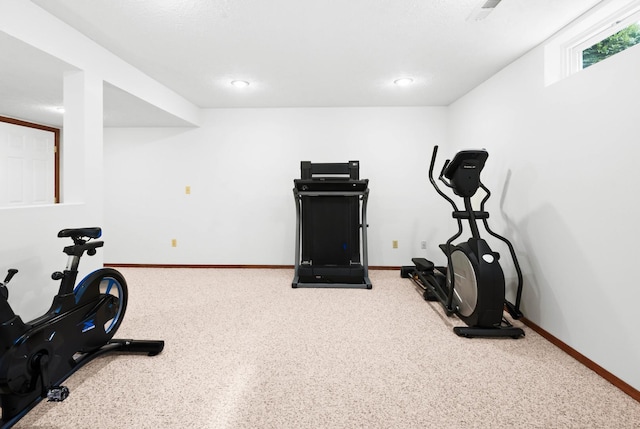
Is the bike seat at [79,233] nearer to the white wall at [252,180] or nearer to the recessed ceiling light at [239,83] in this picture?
the recessed ceiling light at [239,83]

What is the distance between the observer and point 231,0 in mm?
1893

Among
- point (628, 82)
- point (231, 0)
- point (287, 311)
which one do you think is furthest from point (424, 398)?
point (231, 0)

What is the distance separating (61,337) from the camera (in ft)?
5.39

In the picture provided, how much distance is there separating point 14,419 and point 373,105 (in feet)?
14.2

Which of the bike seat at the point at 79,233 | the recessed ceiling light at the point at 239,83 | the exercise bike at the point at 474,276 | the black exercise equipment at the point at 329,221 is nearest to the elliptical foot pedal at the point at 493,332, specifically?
the exercise bike at the point at 474,276

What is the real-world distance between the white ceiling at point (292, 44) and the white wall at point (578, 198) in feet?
1.60

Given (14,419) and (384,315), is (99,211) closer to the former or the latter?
(14,419)

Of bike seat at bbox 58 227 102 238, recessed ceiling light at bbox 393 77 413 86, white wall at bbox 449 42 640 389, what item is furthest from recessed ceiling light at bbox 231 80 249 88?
white wall at bbox 449 42 640 389

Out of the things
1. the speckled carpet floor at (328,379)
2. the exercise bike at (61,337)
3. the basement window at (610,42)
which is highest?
the basement window at (610,42)

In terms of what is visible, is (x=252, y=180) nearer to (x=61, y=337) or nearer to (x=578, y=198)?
(x=61, y=337)

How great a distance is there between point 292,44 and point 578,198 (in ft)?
7.72

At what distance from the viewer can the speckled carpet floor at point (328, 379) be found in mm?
1492

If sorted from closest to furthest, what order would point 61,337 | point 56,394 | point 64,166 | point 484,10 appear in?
point 56,394, point 61,337, point 484,10, point 64,166

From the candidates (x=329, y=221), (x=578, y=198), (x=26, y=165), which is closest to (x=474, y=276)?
(x=578, y=198)
